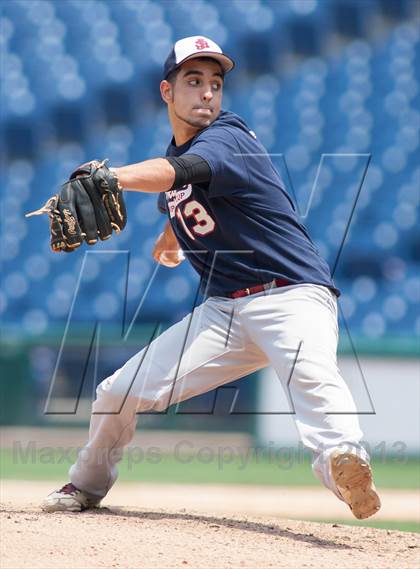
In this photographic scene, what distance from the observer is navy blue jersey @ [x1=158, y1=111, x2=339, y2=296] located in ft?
12.1

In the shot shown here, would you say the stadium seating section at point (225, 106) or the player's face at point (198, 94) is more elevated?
the stadium seating section at point (225, 106)

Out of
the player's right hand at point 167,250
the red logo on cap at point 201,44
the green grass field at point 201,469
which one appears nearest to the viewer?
the red logo on cap at point 201,44

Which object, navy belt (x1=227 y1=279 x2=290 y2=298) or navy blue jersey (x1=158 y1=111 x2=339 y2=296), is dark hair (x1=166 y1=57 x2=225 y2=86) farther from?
navy belt (x1=227 y1=279 x2=290 y2=298)

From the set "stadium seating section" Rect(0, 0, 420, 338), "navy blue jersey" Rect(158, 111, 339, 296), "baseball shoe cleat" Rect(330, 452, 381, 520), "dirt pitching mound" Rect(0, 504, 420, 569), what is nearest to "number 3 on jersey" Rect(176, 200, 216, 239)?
"navy blue jersey" Rect(158, 111, 339, 296)

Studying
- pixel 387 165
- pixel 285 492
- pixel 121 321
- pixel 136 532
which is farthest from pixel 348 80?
pixel 136 532

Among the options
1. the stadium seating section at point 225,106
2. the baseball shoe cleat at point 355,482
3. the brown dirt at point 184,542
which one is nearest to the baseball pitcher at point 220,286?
the baseball shoe cleat at point 355,482

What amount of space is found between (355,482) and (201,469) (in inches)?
172

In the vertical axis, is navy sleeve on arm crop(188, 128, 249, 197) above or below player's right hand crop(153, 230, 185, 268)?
above

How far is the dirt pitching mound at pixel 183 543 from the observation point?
3.09m

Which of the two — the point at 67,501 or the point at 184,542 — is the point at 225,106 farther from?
the point at 184,542

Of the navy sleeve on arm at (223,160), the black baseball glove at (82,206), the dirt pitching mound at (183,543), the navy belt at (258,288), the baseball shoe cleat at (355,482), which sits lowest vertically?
the dirt pitching mound at (183,543)

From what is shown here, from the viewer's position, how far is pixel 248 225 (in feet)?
12.2

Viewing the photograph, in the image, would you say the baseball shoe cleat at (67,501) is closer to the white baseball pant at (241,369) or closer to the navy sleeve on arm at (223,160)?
the white baseball pant at (241,369)

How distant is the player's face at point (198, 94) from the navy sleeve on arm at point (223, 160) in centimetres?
20
